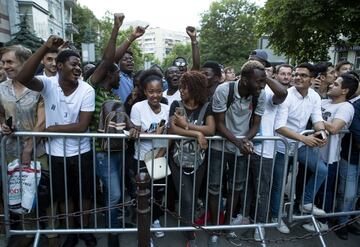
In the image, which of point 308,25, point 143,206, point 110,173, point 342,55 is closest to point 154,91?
point 110,173

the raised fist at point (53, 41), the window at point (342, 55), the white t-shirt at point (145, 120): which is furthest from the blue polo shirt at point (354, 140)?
the window at point (342, 55)

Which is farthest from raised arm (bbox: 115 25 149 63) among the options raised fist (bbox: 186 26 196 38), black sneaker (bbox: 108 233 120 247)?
black sneaker (bbox: 108 233 120 247)

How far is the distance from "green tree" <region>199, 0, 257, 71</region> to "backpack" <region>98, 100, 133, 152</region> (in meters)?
38.5

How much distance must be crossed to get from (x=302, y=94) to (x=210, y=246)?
2139 mm

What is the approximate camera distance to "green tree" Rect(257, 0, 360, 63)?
1482 cm

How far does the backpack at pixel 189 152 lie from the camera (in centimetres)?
338

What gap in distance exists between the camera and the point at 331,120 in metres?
4.03

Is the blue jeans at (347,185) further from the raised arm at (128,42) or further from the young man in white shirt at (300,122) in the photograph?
the raised arm at (128,42)

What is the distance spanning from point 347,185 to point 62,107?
3.47 meters

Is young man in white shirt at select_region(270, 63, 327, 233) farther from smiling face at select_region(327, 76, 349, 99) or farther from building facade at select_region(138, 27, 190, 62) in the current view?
building facade at select_region(138, 27, 190, 62)

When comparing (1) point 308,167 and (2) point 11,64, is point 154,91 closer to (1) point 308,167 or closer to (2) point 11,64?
(2) point 11,64

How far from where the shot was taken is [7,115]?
3.35 metres

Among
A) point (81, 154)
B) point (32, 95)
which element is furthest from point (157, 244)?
point (32, 95)

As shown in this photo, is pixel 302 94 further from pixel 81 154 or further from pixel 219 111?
pixel 81 154
